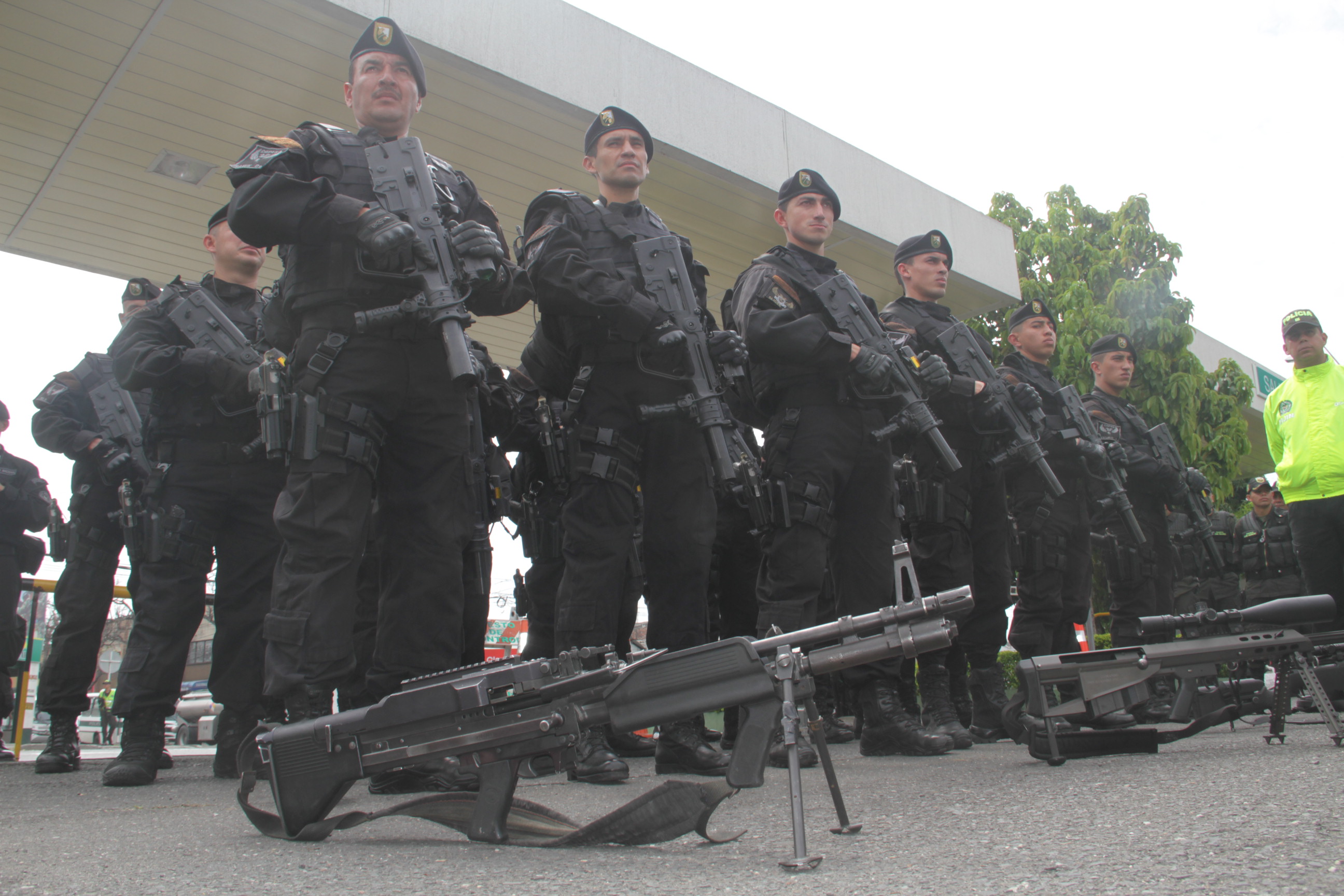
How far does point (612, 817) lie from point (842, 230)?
683 cm

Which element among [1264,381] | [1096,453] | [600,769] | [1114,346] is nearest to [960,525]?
[1096,453]

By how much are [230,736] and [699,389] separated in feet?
7.29

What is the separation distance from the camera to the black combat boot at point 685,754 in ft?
9.57

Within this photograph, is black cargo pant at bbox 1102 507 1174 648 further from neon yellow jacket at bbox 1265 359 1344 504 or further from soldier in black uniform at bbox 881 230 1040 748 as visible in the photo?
soldier in black uniform at bbox 881 230 1040 748

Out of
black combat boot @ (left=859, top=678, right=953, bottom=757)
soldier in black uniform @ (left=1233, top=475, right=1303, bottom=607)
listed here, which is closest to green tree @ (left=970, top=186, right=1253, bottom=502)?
soldier in black uniform @ (left=1233, top=475, right=1303, bottom=607)

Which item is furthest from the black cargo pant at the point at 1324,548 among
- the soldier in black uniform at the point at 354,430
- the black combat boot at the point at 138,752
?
the black combat boot at the point at 138,752

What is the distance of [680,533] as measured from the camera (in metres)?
3.12

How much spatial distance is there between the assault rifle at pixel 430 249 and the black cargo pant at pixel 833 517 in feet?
4.28

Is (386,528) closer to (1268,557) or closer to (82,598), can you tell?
(82,598)

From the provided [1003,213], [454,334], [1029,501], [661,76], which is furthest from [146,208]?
[1003,213]

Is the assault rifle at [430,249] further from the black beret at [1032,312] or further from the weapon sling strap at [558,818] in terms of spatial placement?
the black beret at [1032,312]

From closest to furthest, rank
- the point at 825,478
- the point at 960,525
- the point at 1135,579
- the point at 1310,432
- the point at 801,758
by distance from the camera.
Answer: the point at 801,758 → the point at 825,478 → the point at 960,525 → the point at 1310,432 → the point at 1135,579

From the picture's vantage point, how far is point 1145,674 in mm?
3188

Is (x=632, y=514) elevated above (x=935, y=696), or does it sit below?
above
